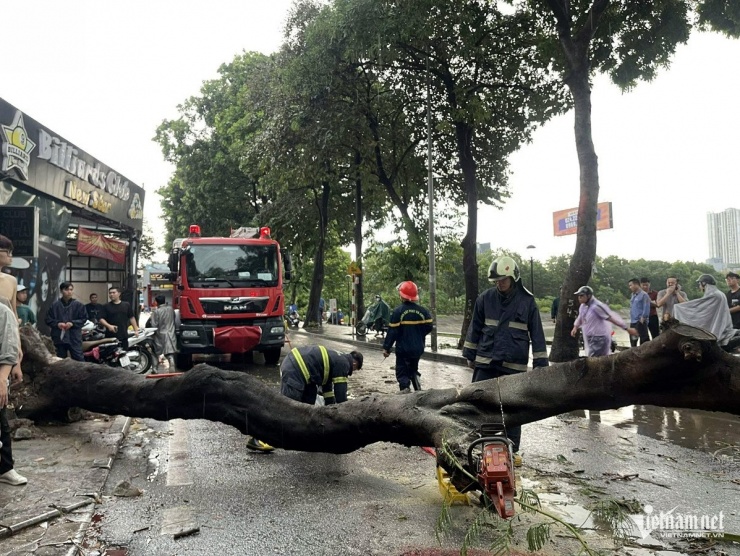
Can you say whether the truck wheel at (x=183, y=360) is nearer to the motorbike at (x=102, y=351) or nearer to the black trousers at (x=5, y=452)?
the motorbike at (x=102, y=351)

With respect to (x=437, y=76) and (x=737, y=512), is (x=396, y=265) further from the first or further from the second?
(x=737, y=512)

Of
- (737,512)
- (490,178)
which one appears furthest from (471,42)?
(737,512)

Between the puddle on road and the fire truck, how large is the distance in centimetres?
658

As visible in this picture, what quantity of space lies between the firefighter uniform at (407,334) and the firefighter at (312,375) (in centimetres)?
192

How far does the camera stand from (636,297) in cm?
1202

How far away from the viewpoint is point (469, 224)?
54.6ft

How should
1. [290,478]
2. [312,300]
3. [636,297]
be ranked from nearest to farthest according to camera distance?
[290,478], [636,297], [312,300]

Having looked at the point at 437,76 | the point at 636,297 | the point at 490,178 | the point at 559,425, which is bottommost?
the point at 559,425

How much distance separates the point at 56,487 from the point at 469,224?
13.6 m

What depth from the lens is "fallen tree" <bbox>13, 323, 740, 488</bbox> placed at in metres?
3.69

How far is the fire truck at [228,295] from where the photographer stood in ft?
38.0

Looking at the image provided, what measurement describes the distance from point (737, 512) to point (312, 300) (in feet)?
91.0

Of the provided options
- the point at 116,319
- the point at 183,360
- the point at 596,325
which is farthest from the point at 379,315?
the point at 596,325

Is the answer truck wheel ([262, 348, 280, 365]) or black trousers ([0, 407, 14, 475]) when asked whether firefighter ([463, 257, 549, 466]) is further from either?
truck wheel ([262, 348, 280, 365])
